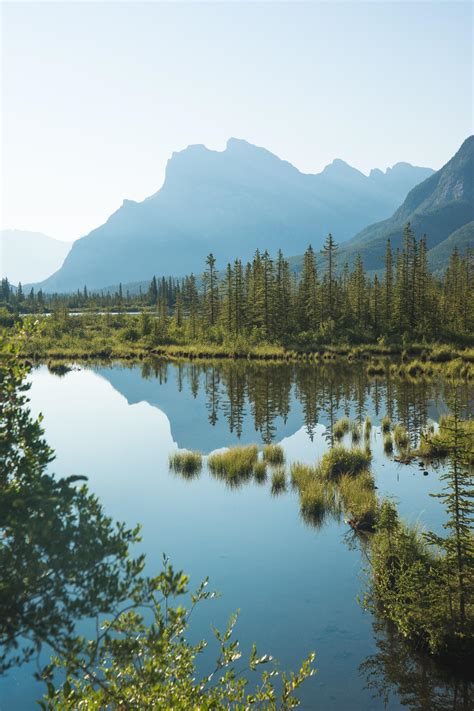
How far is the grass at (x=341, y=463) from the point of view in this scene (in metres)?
21.2

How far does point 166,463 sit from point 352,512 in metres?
10.1

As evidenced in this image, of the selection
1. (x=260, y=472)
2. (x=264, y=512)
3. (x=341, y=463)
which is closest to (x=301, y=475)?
(x=341, y=463)

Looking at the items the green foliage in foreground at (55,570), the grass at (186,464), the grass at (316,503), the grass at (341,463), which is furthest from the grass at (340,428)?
the green foliage in foreground at (55,570)

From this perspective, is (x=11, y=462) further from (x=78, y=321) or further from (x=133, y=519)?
(x=78, y=321)

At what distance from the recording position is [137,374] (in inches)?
2249

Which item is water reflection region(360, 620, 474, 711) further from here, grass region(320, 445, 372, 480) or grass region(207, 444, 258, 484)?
grass region(207, 444, 258, 484)

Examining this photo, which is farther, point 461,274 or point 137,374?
point 461,274

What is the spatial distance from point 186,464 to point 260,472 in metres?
3.38

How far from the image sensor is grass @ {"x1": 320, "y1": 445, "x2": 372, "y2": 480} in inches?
835

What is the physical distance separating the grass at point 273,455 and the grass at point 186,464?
9.59 feet

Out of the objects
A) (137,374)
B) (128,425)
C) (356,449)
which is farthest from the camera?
(137,374)

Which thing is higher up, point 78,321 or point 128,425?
point 78,321

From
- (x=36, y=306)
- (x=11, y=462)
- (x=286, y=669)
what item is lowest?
(x=286, y=669)

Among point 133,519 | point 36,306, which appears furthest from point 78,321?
point 133,519
